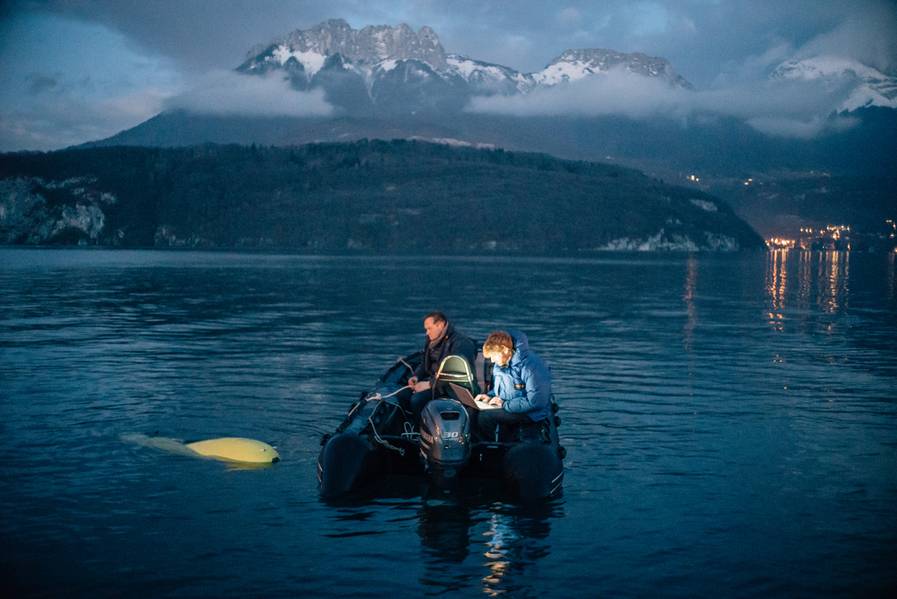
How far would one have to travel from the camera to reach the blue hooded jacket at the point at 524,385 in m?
14.0

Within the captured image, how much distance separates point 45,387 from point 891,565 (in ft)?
66.5

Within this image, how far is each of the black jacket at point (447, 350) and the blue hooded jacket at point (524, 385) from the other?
0.70 meters

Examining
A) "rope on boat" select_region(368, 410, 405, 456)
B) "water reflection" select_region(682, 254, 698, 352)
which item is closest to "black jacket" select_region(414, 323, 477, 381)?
"rope on boat" select_region(368, 410, 405, 456)

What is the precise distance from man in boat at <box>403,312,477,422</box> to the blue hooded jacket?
925 millimetres

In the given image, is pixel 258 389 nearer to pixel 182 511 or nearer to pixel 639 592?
pixel 182 511

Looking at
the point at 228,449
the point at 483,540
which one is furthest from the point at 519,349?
the point at 228,449

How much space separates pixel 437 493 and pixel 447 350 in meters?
2.81

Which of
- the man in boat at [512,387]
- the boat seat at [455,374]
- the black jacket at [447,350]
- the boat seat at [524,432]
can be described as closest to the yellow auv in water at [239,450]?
the black jacket at [447,350]

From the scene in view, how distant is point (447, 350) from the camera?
50.2 ft

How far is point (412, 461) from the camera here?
14.0m

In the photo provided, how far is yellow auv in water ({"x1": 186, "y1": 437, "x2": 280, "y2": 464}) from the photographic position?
50.2ft

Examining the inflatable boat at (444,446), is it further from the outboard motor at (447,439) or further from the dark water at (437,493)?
the dark water at (437,493)

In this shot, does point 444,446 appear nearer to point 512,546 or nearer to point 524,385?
point 512,546

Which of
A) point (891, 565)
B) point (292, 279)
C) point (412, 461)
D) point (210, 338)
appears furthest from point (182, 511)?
point (292, 279)
